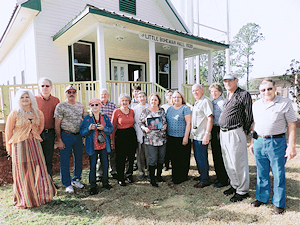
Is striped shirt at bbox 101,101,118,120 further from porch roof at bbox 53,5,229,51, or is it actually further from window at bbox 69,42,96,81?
window at bbox 69,42,96,81

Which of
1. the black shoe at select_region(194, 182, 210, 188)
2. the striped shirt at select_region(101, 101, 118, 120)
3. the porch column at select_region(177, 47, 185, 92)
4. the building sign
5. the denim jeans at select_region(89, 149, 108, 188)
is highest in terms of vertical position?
the building sign

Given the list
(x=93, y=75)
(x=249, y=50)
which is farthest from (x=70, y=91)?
(x=249, y=50)

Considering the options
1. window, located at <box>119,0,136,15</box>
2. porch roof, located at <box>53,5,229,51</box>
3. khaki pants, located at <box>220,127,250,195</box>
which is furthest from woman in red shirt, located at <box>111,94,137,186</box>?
window, located at <box>119,0,136,15</box>

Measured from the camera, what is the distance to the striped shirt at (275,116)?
8.54 ft

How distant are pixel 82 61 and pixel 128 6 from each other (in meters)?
3.79

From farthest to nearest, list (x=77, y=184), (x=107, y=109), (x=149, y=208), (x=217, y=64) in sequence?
(x=217, y=64) < (x=107, y=109) < (x=77, y=184) < (x=149, y=208)

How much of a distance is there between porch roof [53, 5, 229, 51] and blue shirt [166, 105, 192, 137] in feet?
12.3

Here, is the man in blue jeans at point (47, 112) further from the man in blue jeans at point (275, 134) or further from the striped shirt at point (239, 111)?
the man in blue jeans at point (275, 134)

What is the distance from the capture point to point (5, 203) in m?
3.30

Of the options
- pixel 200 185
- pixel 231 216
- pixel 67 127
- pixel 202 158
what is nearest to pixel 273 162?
pixel 231 216

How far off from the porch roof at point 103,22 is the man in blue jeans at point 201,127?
3728 millimetres

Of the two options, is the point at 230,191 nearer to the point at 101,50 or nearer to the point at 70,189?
the point at 70,189

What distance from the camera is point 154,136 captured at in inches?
147

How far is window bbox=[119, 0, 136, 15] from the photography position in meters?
9.41
